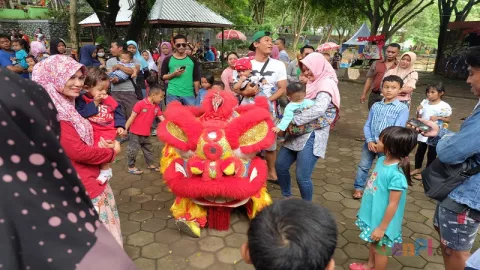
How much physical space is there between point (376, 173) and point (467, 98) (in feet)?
37.3

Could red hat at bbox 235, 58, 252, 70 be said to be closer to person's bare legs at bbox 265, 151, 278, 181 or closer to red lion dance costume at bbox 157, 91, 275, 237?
red lion dance costume at bbox 157, 91, 275, 237

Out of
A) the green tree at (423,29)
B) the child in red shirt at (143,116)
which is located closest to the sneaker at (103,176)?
the child in red shirt at (143,116)

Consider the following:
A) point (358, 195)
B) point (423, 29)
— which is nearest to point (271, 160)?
point (358, 195)

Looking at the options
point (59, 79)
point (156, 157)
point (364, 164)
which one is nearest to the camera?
point (59, 79)

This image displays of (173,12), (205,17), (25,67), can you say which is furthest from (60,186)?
(205,17)

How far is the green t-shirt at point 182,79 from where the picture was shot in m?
4.81

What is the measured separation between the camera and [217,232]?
311 centimetres

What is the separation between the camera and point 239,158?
2.88m

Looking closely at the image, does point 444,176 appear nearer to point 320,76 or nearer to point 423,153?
point 320,76

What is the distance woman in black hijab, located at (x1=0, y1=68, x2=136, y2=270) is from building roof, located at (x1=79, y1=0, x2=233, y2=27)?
11.5m

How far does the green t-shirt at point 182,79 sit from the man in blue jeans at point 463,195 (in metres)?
3.71

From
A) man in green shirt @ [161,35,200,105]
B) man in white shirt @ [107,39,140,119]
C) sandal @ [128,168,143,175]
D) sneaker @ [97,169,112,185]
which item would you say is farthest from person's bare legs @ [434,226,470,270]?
man in white shirt @ [107,39,140,119]

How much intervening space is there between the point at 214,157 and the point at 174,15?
11041 mm

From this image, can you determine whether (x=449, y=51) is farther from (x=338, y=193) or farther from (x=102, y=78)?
(x=102, y=78)
